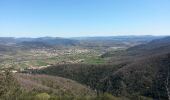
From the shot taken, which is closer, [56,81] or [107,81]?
[107,81]

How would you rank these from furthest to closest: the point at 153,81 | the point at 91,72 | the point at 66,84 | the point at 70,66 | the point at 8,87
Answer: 1. the point at 70,66
2. the point at 91,72
3. the point at 66,84
4. the point at 153,81
5. the point at 8,87

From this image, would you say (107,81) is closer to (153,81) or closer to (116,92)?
(116,92)

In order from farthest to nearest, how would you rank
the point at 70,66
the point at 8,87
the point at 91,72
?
the point at 70,66 → the point at 91,72 → the point at 8,87

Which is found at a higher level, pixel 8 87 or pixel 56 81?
pixel 8 87

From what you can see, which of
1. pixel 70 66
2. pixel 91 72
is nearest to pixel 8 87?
pixel 91 72

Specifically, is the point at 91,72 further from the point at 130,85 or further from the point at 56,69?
the point at 130,85

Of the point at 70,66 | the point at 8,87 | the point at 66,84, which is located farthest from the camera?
the point at 70,66

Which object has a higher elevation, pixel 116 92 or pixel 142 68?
pixel 142 68

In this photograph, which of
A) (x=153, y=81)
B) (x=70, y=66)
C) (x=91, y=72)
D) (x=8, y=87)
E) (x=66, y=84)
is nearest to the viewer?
(x=8, y=87)

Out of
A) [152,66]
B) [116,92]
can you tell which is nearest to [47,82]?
[116,92]
